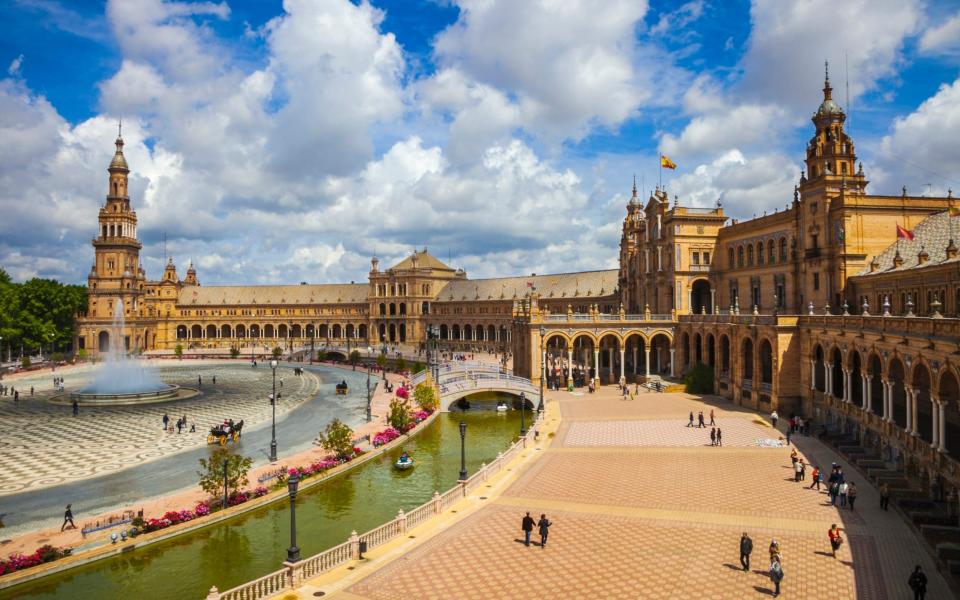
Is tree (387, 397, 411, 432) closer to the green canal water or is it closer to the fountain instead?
the green canal water

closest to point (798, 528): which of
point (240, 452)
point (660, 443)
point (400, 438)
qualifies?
point (660, 443)

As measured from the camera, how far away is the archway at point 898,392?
3588 cm

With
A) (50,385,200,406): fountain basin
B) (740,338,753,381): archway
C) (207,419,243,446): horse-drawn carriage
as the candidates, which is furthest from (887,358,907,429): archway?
(50,385,200,406): fountain basin

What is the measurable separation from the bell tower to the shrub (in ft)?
371

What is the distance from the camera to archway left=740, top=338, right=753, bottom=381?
5796 centimetres

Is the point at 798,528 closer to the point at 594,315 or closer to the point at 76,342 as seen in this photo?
the point at 594,315

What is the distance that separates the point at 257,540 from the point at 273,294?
135 meters

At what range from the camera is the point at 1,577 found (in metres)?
22.9

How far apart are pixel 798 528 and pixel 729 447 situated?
14.7m

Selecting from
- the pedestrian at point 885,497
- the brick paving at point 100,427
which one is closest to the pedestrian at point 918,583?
the pedestrian at point 885,497

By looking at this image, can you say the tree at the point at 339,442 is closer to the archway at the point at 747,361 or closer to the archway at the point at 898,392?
the archway at the point at 898,392

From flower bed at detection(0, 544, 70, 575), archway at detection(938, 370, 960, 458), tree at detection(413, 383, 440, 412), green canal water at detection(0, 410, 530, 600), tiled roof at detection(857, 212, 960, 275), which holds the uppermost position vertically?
tiled roof at detection(857, 212, 960, 275)

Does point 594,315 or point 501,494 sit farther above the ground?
point 594,315

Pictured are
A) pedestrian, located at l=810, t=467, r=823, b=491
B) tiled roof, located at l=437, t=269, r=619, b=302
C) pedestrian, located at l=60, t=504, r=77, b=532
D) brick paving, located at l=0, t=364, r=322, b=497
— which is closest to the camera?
pedestrian, located at l=60, t=504, r=77, b=532
